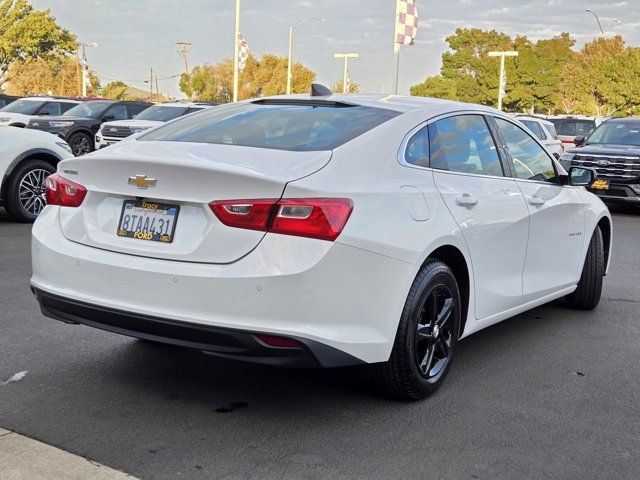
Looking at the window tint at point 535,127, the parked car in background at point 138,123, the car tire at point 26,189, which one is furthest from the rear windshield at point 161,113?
the car tire at point 26,189

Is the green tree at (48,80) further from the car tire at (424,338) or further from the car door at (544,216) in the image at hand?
Answer: the car tire at (424,338)

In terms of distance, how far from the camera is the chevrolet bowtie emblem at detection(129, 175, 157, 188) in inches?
143

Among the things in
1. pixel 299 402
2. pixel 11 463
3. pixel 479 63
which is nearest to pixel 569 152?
pixel 299 402

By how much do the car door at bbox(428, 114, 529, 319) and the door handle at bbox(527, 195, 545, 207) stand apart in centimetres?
12

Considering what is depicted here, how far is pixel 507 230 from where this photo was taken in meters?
4.81

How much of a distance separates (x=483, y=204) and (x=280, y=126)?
48.3 inches

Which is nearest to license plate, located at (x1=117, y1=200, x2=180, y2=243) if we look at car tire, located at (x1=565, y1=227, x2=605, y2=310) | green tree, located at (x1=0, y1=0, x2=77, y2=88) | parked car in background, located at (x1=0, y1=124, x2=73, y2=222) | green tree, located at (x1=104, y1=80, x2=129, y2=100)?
car tire, located at (x1=565, y1=227, x2=605, y2=310)

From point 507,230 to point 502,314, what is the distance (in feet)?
1.78

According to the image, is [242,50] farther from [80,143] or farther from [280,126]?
[280,126]

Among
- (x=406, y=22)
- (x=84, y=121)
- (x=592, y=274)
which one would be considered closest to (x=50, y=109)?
(x=84, y=121)

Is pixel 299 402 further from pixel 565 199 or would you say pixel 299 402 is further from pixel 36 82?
pixel 36 82

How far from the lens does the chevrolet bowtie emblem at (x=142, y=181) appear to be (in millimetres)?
3643

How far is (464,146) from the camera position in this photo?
4.77 m

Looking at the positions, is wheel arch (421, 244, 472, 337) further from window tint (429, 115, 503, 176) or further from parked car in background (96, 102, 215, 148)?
parked car in background (96, 102, 215, 148)
